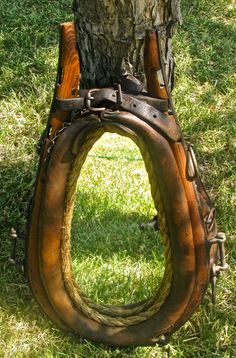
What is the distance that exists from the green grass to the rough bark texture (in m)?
0.87

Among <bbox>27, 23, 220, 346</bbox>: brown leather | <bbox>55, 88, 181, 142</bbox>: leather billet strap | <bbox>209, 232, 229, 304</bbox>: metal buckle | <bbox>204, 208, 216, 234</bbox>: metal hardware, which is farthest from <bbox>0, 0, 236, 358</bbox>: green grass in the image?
<bbox>55, 88, 181, 142</bbox>: leather billet strap

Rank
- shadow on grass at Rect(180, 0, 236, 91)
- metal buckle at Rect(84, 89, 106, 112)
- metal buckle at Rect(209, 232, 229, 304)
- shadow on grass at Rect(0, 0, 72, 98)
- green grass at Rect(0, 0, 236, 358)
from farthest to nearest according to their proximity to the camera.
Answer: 1. shadow on grass at Rect(180, 0, 236, 91)
2. shadow on grass at Rect(0, 0, 72, 98)
3. green grass at Rect(0, 0, 236, 358)
4. metal buckle at Rect(209, 232, 229, 304)
5. metal buckle at Rect(84, 89, 106, 112)

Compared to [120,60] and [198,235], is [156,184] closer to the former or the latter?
[198,235]

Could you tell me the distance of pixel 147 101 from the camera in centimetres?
184

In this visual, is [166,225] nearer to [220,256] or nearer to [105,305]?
[220,256]

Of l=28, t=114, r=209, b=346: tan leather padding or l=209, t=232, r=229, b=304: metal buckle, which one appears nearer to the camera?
l=28, t=114, r=209, b=346: tan leather padding

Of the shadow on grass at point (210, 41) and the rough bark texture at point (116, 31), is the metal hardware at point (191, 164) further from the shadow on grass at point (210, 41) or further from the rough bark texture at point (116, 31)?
the shadow on grass at point (210, 41)

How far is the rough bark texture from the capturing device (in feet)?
6.88

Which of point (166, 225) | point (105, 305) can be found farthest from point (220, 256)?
point (105, 305)

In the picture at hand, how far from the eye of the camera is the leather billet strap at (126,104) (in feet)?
5.95

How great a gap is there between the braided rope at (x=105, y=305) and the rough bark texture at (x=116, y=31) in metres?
0.36

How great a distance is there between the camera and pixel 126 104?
1.82 metres

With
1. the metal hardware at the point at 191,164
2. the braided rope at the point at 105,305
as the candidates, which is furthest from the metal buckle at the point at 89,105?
the metal hardware at the point at 191,164

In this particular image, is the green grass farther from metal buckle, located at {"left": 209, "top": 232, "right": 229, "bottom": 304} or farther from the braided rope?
metal buckle, located at {"left": 209, "top": 232, "right": 229, "bottom": 304}
